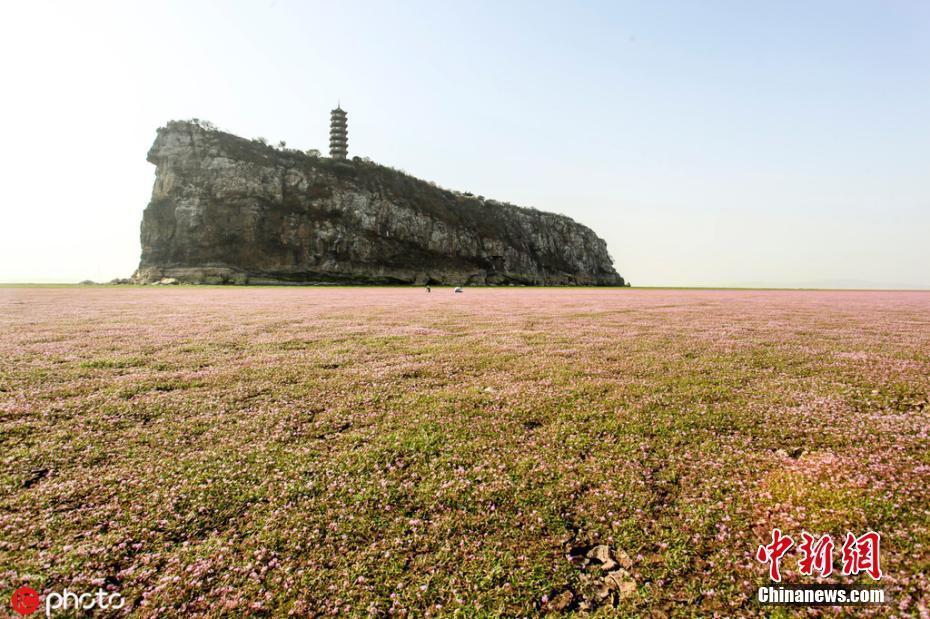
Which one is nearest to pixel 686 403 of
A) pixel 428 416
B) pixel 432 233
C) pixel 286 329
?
pixel 428 416

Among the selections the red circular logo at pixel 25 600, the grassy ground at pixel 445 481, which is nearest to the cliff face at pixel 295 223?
the grassy ground at pixel 445 481

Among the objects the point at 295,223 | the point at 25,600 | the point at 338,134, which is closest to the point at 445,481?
the point at 25,600

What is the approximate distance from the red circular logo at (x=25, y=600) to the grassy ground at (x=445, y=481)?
14 centimetres

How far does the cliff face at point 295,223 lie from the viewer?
369 feet

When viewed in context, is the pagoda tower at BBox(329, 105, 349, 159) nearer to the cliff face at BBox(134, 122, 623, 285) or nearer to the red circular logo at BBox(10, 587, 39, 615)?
the cliff face at BBox(134, 122, 623, 285)

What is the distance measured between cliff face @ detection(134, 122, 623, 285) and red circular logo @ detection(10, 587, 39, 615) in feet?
390

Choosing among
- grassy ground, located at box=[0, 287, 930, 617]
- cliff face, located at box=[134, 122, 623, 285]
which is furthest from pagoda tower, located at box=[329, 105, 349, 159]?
grassy ground, located at box=[0, 287, 930, 617]

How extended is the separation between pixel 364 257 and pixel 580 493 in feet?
428

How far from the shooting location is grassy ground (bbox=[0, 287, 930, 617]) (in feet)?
12.9

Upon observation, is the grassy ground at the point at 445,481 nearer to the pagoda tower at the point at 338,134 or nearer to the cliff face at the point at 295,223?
the cliff face at the point at 295,223

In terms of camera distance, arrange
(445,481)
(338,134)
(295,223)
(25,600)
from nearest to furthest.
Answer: (25,600) → (445,481) → (295,223) → (338,134)

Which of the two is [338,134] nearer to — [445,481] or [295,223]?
[295,223]

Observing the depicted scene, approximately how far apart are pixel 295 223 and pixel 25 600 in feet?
428

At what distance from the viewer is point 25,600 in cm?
377
